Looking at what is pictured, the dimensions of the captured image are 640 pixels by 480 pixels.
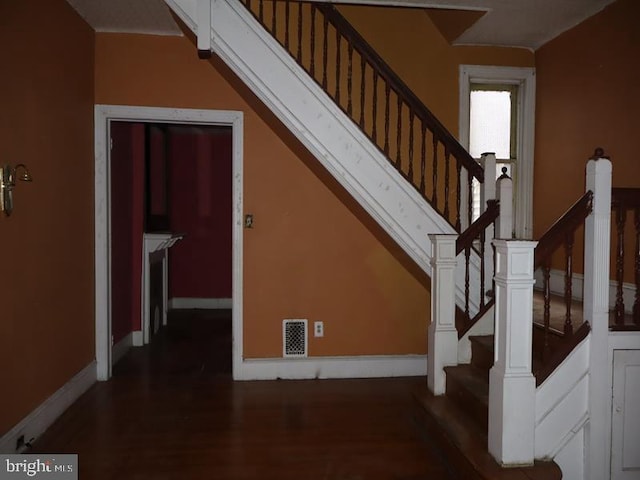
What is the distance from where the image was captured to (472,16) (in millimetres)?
4121

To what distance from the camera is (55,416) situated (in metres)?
3.42

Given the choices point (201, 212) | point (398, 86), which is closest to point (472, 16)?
point (398, 86)

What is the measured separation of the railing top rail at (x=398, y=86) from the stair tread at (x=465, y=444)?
5.28 feet

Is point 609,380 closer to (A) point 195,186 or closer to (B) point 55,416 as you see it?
(B) point 55,416

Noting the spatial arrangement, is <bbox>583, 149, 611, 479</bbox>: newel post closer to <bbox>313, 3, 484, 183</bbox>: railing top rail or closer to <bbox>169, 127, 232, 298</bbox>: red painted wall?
<bbox>313, 3, 484, 183</bbox>: railing top rail

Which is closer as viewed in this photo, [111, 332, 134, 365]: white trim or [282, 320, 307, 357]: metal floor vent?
[282, 320, 307, 357]: metal floor vent

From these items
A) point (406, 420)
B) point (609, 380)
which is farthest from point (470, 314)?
point (609, 380)

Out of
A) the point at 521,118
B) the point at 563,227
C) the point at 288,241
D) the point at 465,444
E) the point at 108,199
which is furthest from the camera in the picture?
the point at 521,118

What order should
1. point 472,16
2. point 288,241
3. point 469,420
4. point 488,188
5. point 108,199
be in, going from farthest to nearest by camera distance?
point 288,241 → point 108,199 → point 472,16 → point 488,188 → point 469,420

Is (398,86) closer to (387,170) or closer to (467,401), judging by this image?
(387,170)

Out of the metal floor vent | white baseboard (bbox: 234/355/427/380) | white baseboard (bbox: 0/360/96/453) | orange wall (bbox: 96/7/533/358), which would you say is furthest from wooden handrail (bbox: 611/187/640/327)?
white baseboard (bbox: 0/360/96/453)

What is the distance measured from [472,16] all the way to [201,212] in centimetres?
529

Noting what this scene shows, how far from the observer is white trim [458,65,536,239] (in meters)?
4.67

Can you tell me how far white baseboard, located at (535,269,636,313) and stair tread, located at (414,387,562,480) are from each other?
4.97ft
